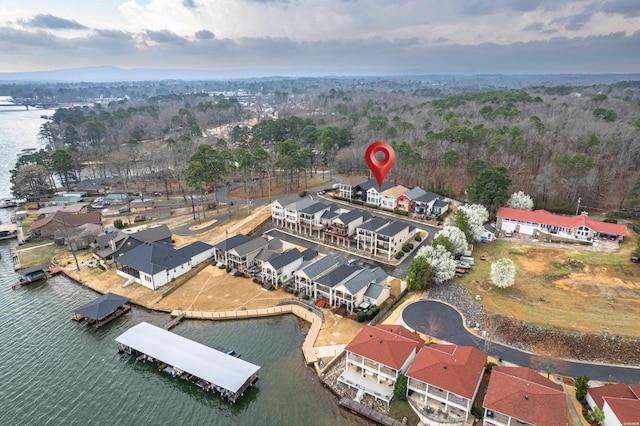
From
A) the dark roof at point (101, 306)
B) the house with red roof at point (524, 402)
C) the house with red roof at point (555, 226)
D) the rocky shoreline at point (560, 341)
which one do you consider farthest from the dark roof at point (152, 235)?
the house with red roof at point (555, 226)

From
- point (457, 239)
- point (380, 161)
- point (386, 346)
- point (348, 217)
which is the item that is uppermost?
point (380, 161)

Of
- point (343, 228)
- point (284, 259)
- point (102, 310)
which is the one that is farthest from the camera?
point (343, 228)

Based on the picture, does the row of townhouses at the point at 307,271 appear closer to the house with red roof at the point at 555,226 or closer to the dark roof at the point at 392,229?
the dark roof at the point at 392,229

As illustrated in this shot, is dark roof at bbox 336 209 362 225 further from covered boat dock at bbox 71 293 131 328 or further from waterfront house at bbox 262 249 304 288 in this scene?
covered boat dock at bbox 71 293 131 328

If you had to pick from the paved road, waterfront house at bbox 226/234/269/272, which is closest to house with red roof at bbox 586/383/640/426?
the paved road

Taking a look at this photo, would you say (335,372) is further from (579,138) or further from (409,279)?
(579,138)

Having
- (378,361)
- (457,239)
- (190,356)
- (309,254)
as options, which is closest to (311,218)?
(309,254)

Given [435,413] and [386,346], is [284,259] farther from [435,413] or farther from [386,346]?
[435,413]
